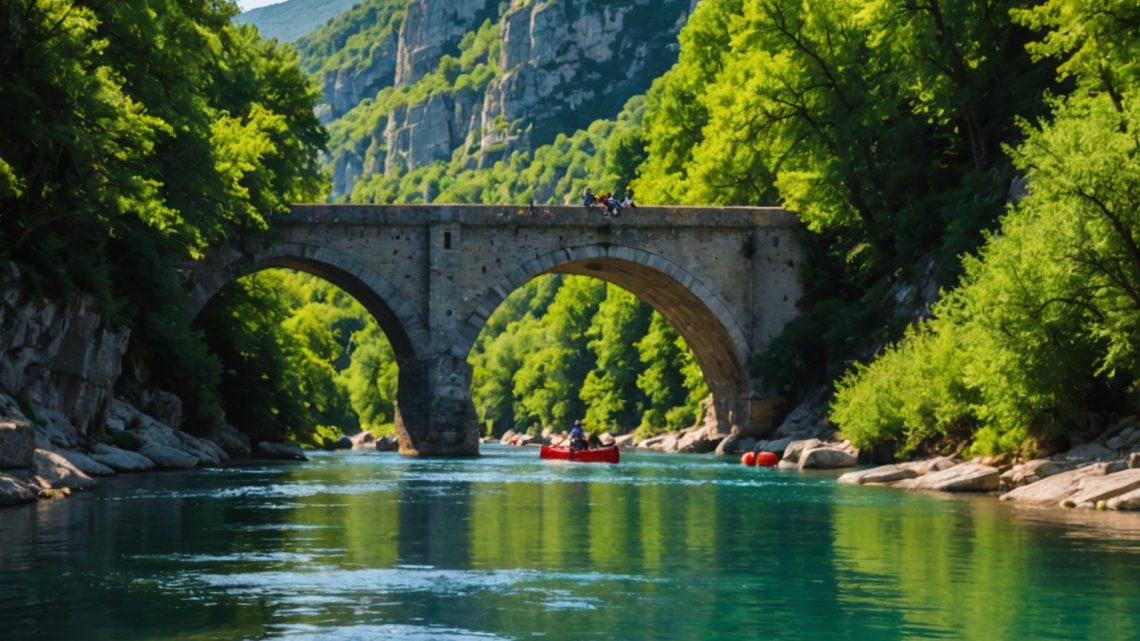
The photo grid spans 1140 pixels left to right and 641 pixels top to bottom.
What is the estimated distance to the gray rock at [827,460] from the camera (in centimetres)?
4394

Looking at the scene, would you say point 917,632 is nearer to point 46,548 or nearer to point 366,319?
point 46,548

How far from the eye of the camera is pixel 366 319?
148 m

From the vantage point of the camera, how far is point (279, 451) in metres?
52.9

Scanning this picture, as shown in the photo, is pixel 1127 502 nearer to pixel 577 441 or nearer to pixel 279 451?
pixel 577 441

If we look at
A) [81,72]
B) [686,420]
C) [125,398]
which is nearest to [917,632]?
[81,72]

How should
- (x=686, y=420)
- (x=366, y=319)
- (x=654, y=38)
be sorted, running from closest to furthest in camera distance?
(x=686, y=420) → (x=366, y=319) → (x=654, y=38)

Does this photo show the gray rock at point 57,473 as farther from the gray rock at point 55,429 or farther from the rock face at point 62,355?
the rock face at point 62,355

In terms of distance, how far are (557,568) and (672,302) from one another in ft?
134

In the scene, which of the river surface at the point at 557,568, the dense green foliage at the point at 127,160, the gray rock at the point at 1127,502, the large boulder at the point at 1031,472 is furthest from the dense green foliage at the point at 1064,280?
the dense green foliage at the point at 127,160

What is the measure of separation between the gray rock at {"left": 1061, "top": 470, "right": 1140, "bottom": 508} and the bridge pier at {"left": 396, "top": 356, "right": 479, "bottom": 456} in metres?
29.3

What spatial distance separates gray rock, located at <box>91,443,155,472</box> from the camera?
3559 centimetres

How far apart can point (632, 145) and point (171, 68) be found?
4826 cm

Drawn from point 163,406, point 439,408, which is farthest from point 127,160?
point 439,408

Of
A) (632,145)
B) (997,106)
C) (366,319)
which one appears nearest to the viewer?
Answer: (997,106)
